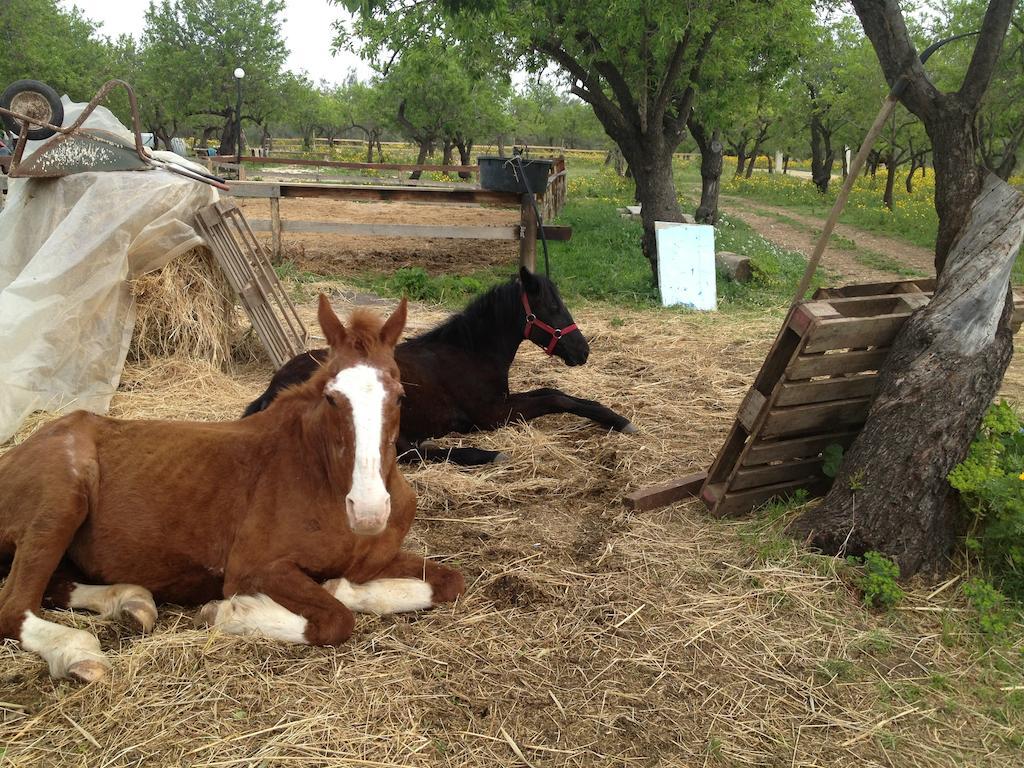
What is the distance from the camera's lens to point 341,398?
9.57 feet

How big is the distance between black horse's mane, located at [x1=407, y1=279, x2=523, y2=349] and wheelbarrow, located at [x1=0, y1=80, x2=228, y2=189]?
9.65 ft

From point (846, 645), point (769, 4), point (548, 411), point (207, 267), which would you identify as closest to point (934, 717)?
point (846, 645)

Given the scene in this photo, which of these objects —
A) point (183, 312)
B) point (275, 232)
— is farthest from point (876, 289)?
point (275, 232)

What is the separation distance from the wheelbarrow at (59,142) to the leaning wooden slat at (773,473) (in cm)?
542

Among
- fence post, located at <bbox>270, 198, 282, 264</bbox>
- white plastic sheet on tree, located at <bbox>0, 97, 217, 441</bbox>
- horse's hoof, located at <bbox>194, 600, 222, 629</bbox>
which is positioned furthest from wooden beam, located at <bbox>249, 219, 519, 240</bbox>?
horse's hoof, located at <bbox>194, 600, 222, 629</bbox>

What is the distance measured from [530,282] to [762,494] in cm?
263

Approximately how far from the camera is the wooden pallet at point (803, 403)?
3.94m

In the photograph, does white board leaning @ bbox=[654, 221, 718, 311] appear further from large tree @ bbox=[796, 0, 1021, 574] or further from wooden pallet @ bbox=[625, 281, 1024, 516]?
large tree @ bbox=[796, 0, 1021, 574]

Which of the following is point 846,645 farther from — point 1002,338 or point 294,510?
point 294,510

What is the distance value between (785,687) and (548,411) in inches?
133

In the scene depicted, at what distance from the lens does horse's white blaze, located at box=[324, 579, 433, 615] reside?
10.8 feet

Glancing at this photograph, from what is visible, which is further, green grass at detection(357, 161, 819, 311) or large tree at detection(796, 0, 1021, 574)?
green grass at detection(357, 161, 819, 311)

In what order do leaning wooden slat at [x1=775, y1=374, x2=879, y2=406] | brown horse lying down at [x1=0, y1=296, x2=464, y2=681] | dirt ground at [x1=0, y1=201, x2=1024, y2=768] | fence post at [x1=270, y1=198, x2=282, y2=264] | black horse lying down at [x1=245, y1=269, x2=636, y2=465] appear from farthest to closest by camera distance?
fence post at [x1=270, y1=198, x2=282, y2=264]
black horse lying down at [x1=245, y1=269, x2=636, y2=465]
leaning wooden slat at [x1=775, y1=374, x2=879, y2=406]
brown horse lying down at [x1=0, y1=296, x2=464, y2=681]
dirt ground at [x1=0, y1=201, x2=1024, y2=768]

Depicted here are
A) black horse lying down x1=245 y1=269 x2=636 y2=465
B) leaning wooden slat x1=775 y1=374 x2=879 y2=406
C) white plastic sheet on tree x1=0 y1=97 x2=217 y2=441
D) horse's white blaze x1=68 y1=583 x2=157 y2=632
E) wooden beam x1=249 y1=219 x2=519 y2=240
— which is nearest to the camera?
horse's white blaze x1=68 y1=583 x2=157 y2=632
